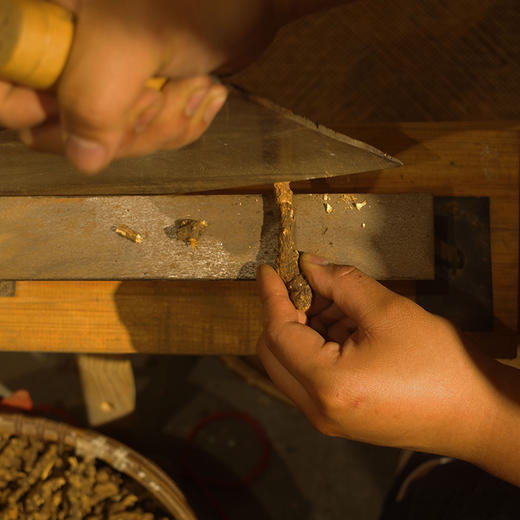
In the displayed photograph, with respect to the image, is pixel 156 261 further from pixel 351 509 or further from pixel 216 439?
pixel 351 509

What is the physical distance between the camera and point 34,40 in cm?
50

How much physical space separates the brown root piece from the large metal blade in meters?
0.10

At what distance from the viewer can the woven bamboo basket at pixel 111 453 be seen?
1.15 meters

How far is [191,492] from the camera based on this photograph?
5.49 ft

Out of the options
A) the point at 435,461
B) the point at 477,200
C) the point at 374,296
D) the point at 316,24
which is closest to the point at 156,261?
the point at 374,296

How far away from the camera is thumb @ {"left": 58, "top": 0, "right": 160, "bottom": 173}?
52 cm

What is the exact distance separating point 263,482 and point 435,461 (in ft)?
2.21

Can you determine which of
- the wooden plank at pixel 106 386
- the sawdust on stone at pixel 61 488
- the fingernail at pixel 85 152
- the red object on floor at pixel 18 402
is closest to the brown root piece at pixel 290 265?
the fingernail at pixel 85 152

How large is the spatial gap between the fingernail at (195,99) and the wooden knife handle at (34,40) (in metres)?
0.18

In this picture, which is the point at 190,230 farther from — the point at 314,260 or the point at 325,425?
the point at 325,425

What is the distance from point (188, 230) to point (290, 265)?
248 millimetres

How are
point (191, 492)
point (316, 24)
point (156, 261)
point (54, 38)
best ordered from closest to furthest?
point (54, 38) < point (156, 261) < point (316, 24) < point (191, 492)

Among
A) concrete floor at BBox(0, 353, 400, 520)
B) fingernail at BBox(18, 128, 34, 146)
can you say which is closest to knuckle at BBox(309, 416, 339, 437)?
fingernail at BBox(18, 128, 34, 146)

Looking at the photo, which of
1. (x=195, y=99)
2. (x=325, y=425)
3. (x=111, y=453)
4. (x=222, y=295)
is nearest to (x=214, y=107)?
(x=195, y=99)
